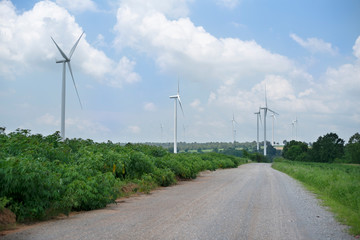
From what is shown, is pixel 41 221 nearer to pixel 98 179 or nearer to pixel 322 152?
pixel 98 179

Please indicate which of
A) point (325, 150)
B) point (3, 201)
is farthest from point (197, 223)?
point (325, 150)

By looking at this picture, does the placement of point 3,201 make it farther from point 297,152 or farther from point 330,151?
point 297,152

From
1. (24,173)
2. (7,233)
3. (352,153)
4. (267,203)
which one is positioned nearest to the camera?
(7,233)

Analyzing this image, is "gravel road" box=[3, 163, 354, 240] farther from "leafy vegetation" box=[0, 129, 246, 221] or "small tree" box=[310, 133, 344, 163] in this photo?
"small tree" box=[310, 133, 344, 163]

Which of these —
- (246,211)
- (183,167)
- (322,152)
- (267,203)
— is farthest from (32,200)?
(322,152)

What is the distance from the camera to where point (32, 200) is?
9281 mm

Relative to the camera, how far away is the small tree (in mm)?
103688

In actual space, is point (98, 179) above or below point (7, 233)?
above

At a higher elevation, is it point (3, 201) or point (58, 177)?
point (58, 177)

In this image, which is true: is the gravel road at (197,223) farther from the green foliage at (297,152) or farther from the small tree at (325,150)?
the green foliage at (297,152)

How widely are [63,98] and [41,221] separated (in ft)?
67.4

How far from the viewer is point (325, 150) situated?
10362 cm

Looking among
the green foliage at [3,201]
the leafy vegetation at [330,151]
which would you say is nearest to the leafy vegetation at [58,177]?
the green foliage at [3,201]

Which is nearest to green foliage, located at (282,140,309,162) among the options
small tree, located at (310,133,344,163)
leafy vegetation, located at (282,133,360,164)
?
leafy vegetation, located at (282,133,360,164)
